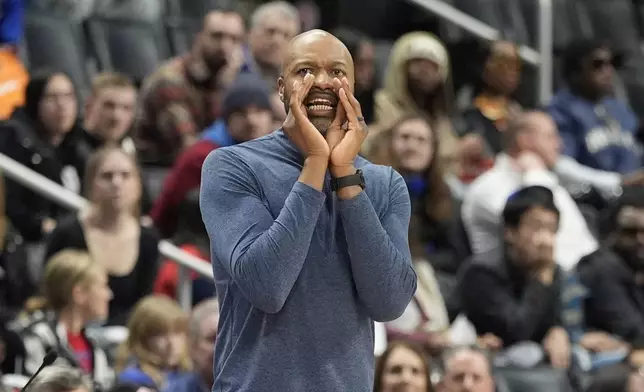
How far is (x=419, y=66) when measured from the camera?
607 cm

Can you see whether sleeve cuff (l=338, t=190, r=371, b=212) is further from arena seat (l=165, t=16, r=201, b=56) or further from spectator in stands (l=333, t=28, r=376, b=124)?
arena seat (l=165, t=16, r=201, b=56)

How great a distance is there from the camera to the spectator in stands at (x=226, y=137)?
5.14m

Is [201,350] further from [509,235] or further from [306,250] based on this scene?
[306,250]

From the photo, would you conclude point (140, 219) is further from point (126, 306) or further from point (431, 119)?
point (431, 119)

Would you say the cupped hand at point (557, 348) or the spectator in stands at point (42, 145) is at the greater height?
the spectator in stands at point (42, 145)

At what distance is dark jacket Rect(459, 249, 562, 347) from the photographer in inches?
193

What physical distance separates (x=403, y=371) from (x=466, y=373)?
0.25 meters

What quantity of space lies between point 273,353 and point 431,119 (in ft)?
12.5

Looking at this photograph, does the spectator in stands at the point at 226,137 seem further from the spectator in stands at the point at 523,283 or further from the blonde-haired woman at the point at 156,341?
the spectator in stands at the point at 523,283

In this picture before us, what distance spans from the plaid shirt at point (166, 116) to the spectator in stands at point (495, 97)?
1.32 meters

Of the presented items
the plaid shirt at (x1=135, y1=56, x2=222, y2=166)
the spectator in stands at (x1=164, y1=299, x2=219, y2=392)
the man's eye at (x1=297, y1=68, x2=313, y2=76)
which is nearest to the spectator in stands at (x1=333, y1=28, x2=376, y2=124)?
the plaid shirt at (x1=135, y1=56, x2=222, y2=166)

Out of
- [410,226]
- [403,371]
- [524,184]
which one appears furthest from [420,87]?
[403,371]

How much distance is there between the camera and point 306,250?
94.1 inches

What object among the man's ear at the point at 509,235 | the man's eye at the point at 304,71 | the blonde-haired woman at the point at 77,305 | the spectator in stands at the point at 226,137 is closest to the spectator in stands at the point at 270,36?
the spectator in stands at the point at 226,137
